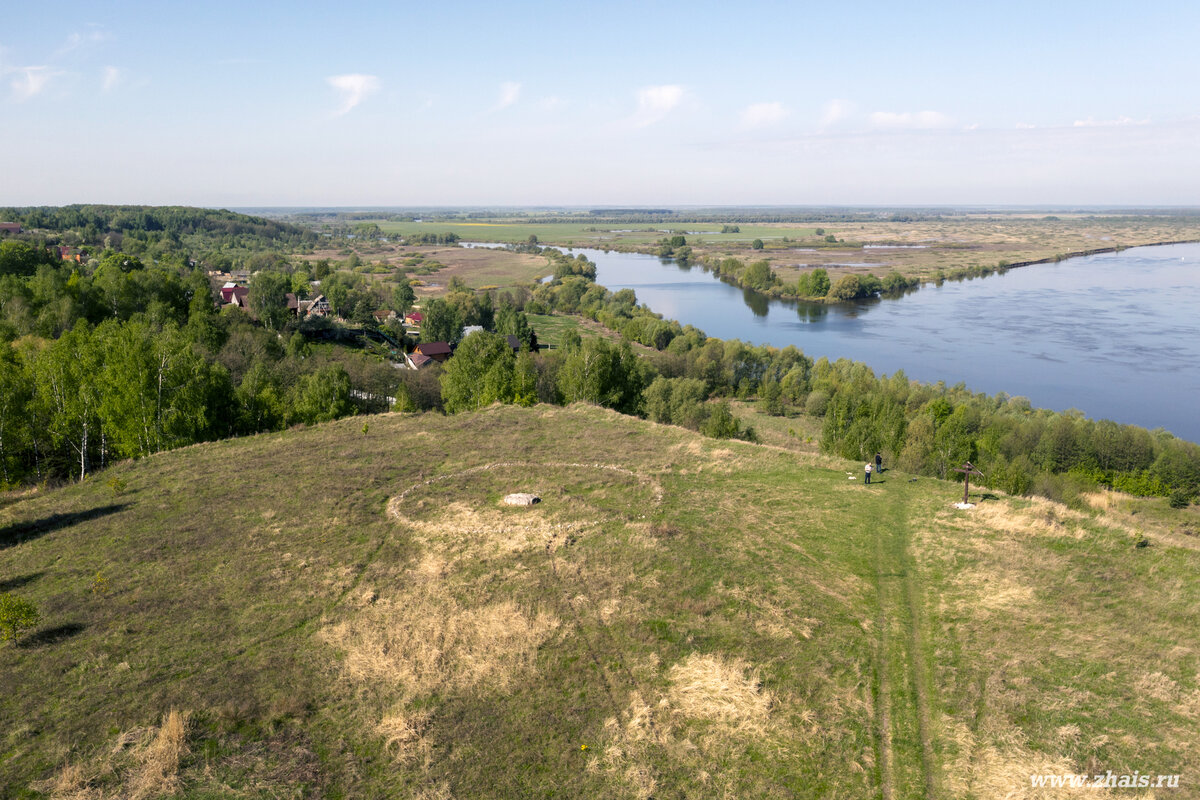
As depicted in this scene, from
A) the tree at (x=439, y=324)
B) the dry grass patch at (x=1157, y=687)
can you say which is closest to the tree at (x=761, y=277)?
the tree at (x=439, y=324)

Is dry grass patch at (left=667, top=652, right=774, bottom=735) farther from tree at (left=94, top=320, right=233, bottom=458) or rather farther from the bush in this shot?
tree at (left=94, top=320, right=233, bottom=458)

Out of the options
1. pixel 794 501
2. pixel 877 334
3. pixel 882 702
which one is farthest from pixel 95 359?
pixel 877 334

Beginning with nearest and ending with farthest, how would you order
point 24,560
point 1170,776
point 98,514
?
point 1170,776, point 24,560, point 98,514

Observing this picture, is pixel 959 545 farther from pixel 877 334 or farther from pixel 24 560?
pixel 877 334

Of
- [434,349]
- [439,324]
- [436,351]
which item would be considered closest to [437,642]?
[436,351]

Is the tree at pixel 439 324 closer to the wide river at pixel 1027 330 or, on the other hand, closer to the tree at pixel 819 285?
the wide river at pixel 1027 330

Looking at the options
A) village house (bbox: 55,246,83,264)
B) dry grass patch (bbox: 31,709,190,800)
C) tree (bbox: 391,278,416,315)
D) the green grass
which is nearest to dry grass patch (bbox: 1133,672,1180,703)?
dry grass patch (bbox: 31,709,190,800)

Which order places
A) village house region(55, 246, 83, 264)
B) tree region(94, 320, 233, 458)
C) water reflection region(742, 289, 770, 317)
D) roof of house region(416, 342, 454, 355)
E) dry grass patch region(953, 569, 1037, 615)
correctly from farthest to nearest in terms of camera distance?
water reflection region(742, 289, 770, 317) < village house region(55, 246, 83, 264) < roof of house region(416, 342, 454, 355) < tree region(94, 320, 233, 458) < dry grass patch region(953, 569, 1037, 615)
